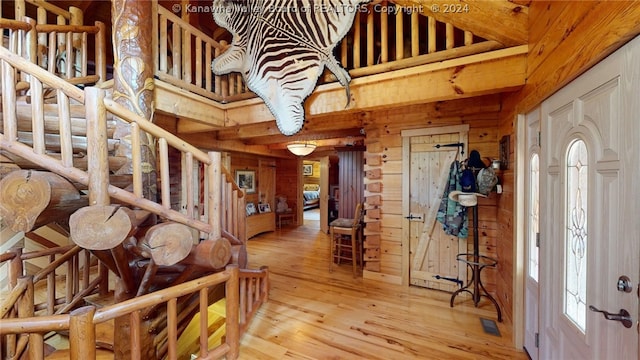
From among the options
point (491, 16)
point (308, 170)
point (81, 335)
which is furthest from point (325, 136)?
point (308, 170)

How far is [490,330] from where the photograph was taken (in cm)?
233

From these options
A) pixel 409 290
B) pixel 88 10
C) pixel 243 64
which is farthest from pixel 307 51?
pixel 88 10

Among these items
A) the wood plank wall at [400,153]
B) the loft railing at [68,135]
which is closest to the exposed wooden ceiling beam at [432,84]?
the wood plank wall at [400,153]

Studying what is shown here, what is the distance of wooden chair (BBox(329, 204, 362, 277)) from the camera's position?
3.73 m

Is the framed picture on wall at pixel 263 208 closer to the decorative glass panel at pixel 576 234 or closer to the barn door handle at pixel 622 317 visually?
the decorative glass panel at pixel 576 234

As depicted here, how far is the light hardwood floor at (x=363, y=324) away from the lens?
208 cm

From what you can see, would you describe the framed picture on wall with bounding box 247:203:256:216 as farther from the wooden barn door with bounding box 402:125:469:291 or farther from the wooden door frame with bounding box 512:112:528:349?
the wooden door frame with bounding box 512:112:528:349

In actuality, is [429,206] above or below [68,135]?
below

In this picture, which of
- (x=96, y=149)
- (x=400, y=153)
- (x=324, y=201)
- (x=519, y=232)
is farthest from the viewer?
(x=324, y=201)

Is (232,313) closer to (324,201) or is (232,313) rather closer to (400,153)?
(400,153)

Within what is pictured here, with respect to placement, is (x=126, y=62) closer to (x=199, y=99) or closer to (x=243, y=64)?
(x=199, y=99)

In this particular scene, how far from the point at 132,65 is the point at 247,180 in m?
4.29

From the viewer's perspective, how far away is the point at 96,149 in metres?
1.46

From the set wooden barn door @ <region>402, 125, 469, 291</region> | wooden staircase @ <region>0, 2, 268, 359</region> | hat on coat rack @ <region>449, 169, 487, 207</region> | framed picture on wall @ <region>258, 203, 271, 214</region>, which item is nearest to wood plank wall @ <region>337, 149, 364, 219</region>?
wooden barn door @ <region>402, 125, 469, 291</region>
